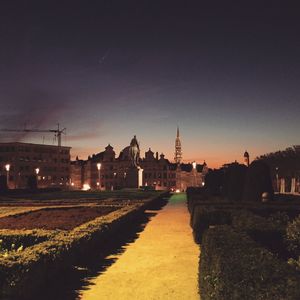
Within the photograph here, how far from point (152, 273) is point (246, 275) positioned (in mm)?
5737

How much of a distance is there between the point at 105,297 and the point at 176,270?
9.73ft

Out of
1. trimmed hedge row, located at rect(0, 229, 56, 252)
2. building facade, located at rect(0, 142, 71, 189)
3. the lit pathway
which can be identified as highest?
building facade, located at rect(0, 142, 71, 189)

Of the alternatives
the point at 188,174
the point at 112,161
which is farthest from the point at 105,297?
the point at 188,174

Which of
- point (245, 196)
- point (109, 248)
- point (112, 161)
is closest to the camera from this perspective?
point (109, 248)

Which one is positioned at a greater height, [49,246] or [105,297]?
[49,246]

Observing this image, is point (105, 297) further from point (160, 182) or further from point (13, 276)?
point (160, 182)

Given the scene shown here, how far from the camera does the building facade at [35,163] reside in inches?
5090

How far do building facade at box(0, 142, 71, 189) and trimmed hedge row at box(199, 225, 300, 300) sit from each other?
121 meters

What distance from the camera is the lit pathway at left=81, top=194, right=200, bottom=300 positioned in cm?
860

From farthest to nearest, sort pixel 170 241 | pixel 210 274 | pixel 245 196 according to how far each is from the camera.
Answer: pixel 245 196 → pixel 170 241 → pixel 210 274

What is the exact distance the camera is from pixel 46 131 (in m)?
187

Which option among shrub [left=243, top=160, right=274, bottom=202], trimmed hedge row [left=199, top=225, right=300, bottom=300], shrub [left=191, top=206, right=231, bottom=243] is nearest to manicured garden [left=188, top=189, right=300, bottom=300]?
trimmed hedge row [left=199, top=225, right=300, bottom=300]

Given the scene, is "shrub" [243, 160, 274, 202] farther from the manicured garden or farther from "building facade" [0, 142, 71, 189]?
"building facade" [0, 142, 71, 189]

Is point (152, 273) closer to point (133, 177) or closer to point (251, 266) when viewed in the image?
point (251, 266)
